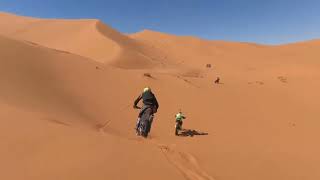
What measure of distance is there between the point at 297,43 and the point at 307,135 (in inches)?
1650

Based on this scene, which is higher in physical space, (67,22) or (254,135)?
(67,22)

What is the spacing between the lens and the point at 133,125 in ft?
33.6

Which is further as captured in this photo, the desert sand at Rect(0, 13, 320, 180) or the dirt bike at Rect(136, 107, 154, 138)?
the dirt bike at Rect(136, 107, 154, 138)

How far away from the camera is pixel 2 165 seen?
429 cm

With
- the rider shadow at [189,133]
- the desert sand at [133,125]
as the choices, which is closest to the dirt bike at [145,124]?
the desert sand at [133,125]

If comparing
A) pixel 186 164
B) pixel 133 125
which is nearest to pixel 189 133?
pixel 133 125

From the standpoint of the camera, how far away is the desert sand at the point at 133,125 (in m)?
4.82

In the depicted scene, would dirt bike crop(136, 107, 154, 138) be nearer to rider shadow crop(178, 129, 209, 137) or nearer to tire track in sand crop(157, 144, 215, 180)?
→ rider shadow crop(178, 129, 209, 137)

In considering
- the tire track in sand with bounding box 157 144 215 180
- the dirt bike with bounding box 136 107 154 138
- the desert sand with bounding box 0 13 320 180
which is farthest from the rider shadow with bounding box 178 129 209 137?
the tire track in sand with bounding box 157 144 215 180

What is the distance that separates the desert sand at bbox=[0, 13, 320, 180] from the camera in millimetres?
4820

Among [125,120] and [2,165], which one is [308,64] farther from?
[2,165]

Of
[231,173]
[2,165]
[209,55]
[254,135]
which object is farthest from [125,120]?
[209,55]

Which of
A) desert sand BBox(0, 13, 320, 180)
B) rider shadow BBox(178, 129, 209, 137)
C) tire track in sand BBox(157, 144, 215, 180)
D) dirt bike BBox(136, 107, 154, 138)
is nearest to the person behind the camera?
desert sand BBox(0, 13, 320, 180)

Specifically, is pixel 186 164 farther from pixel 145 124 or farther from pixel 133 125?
pixel 133 125
